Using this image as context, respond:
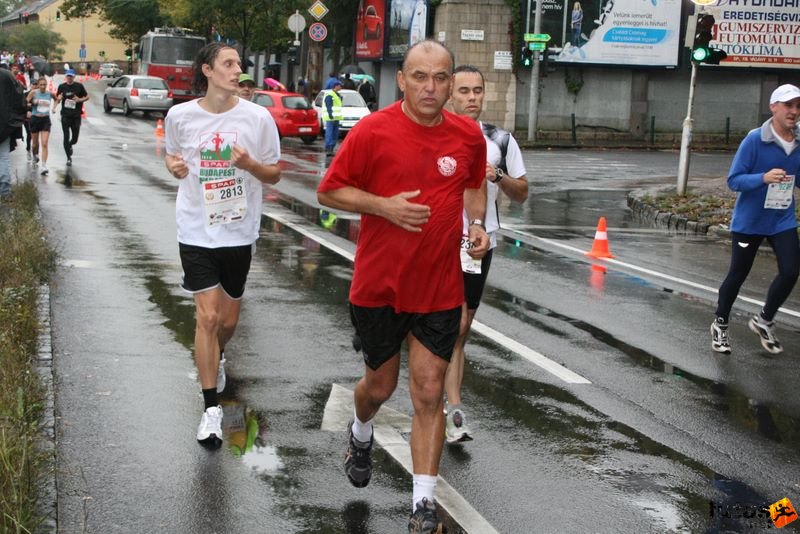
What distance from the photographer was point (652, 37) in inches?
1668

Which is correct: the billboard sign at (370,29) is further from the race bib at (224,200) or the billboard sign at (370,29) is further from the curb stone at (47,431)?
the race bib at (224,200)

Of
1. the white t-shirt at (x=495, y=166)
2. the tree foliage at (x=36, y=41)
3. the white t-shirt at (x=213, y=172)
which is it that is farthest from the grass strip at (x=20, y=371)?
the tree foliage at (x=36, y=41)

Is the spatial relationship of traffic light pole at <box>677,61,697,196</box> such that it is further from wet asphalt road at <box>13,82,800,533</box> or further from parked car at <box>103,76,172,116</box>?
parked car at <box>103,76,172,116</box>

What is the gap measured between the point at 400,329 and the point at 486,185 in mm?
1360

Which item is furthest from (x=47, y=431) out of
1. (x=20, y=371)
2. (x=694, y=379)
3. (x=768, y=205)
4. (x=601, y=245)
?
(x=601, y=245)

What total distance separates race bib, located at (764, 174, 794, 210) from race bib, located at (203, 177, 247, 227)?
4.16m

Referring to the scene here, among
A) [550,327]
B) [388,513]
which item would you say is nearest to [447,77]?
[388,513]

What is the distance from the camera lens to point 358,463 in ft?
18.3

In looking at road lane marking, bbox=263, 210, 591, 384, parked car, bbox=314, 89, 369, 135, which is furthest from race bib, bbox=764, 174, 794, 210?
parked car, bbox=314, 89, 369, 135

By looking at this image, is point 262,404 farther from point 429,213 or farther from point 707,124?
point 707,124

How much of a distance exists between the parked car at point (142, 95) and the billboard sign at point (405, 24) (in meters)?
8.67

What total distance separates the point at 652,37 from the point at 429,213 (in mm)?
39139

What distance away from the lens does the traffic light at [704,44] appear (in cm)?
2123

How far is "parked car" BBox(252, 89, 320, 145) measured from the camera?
1401 inches
